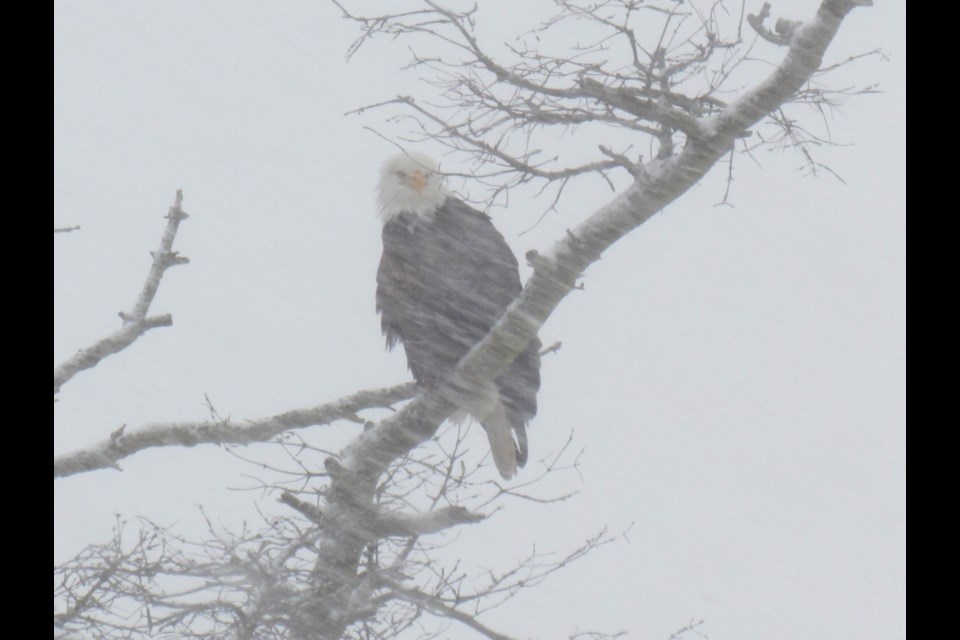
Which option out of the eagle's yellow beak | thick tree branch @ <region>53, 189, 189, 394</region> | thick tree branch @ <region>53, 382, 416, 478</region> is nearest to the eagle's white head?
the eagle's yellow beak

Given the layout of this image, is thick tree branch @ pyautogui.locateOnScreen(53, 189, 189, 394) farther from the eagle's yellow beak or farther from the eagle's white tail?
the eagle's yellow beak

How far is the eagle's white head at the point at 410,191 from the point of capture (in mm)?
5199

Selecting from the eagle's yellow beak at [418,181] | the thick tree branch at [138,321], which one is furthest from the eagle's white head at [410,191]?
the thick tree branch at [138,321]

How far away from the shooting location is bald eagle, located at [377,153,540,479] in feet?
15.2

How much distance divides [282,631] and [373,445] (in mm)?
665

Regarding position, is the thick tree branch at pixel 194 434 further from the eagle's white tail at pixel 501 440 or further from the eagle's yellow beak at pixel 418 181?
the eagle's yellow beak at pixel 418 181

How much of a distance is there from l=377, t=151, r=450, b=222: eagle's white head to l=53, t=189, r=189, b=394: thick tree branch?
1.94 meters

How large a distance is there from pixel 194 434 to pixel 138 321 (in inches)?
14.0

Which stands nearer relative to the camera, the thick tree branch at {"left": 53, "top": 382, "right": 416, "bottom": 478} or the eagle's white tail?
the thick tree branch at {"left": 53, "top": 382, "right": 416, "bottom": 478}

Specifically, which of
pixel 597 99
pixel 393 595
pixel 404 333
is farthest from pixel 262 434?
pixel 404 333

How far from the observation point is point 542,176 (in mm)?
3367

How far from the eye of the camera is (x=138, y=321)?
3.22 m

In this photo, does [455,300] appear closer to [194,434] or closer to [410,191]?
[410,191]

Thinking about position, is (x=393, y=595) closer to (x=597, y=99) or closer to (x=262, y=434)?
(x=262, y=434)
